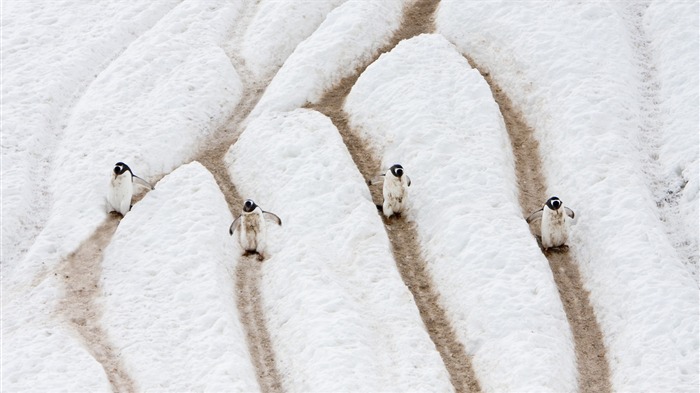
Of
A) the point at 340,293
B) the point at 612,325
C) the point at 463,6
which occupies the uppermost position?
the point at 463,6

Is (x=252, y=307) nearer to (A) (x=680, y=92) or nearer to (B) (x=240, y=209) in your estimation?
(B) (x=240, y=209)

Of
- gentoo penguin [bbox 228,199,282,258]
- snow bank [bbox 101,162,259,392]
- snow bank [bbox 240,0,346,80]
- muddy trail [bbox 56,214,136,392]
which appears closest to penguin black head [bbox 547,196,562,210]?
gentoo penguin [bbox 228,199,282,258]

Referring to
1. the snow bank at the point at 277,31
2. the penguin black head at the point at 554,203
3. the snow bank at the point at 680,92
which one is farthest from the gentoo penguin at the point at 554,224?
the snow bank at the point at 277,31

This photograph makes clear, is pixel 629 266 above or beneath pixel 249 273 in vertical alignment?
beneath

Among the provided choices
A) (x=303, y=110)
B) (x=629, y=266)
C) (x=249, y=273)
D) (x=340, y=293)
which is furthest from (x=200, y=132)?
(x=629, y=266)

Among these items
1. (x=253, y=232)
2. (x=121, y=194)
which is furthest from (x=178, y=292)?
(x=121, y=194)

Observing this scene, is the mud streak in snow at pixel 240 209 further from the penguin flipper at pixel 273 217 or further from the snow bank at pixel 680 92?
the snow bank at pixel 680 92

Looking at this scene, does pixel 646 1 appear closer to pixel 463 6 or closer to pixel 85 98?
pixel 463 6
